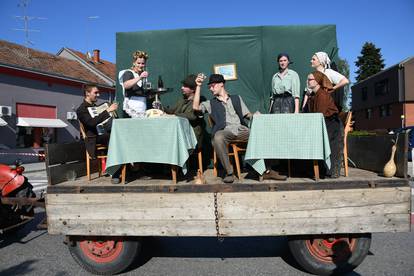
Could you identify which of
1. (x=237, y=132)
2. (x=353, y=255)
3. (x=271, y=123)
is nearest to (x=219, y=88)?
(x=237, y=132)

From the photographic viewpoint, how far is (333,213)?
3.12m

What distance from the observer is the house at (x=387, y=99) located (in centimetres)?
2794

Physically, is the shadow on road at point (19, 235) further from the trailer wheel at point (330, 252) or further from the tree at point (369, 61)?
the tree at point (369, 61)

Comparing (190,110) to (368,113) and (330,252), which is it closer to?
(330,252)

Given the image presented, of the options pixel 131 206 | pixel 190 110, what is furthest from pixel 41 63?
pixel 131 206

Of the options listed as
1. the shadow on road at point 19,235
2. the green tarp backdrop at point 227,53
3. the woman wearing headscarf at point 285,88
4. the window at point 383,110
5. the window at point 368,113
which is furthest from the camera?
the window at point 368,113

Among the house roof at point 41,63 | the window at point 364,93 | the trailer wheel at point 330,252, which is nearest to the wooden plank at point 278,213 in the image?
the trailer wheel at point 330,252

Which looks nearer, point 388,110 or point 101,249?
point 101,249

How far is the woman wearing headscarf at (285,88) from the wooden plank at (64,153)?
9.25 feet

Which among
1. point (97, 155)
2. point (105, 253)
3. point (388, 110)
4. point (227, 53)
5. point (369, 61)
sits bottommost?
point (105, 253)

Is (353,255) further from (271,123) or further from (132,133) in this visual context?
(132,133)

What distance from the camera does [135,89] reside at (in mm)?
4570

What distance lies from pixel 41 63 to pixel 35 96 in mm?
3027

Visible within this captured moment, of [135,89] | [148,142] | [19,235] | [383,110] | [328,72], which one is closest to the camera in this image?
[148,142]
